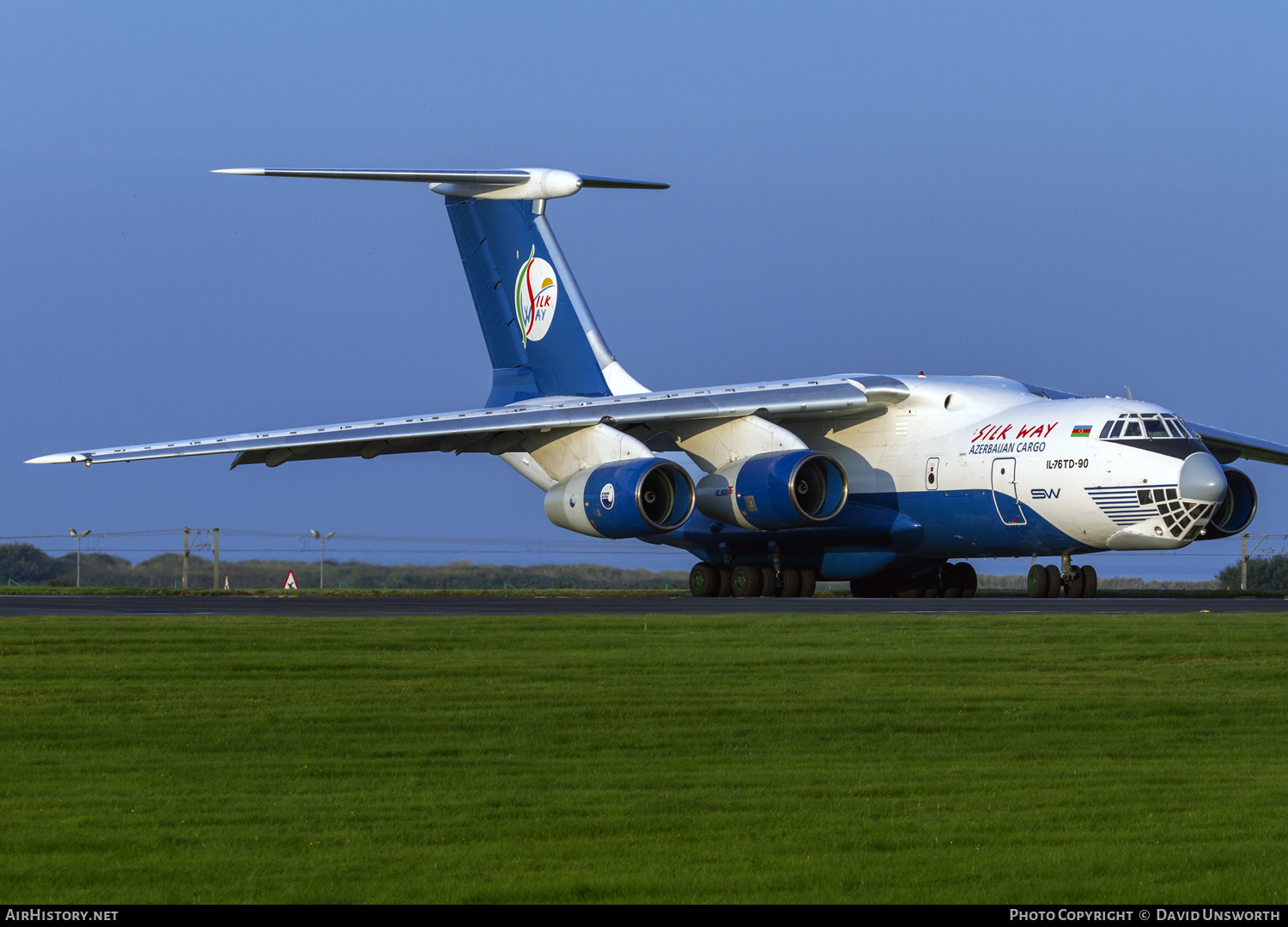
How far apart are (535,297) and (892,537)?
346 inches

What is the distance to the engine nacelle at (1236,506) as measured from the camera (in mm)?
23453

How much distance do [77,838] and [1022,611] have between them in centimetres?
1235

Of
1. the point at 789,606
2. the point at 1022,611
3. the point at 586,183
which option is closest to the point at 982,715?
the point at 1022,611

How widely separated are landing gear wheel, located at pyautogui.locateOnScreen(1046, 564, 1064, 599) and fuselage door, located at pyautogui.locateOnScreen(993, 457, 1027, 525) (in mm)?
973

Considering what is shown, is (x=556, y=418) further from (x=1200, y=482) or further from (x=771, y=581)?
(x=1200, y=482)

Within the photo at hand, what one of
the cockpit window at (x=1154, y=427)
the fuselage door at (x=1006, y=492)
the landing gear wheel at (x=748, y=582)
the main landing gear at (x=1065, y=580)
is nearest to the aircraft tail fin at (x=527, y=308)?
the landing gear wheel at (x=748, y=582)

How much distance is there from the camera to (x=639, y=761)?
8547 mm

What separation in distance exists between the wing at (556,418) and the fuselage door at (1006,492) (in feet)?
8.09

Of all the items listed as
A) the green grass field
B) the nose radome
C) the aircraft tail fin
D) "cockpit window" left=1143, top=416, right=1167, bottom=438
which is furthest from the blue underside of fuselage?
the green grass field

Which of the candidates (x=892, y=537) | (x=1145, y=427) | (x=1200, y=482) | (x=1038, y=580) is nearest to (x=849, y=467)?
(x=892, y=537)

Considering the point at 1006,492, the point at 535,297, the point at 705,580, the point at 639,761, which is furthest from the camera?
the point at 535,297
